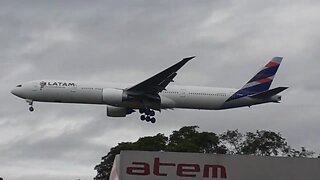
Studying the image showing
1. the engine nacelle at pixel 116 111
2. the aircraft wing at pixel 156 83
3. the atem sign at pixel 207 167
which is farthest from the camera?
the engine nacelle at pixel 116 111

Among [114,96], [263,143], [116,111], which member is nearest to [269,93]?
[114,96]

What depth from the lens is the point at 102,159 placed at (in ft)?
292

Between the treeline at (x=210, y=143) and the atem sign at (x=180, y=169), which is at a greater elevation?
the treeline at (x=210, y=143)

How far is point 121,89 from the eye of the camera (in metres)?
57.4

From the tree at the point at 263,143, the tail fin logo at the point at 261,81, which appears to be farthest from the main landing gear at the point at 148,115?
the tree at the point at 263,143

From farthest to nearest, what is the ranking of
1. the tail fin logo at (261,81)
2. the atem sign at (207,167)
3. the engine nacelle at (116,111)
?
1. the engine nacelle at (116,111)
2. the tail fin logo at (261,81)
3. the atem sign at (207,167)

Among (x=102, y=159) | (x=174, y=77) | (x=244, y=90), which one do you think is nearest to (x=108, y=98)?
(x=174, y=77)

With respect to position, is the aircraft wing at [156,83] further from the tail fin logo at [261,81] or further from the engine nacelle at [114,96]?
the tail fin logo at [261,81]

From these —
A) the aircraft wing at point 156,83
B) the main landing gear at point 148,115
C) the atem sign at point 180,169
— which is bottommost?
the atem sign at point 180,169

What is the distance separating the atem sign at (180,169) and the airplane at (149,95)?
113 feet

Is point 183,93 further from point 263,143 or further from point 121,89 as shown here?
point 263,143

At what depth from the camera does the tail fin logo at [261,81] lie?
5947cm

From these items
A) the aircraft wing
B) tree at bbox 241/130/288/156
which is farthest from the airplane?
tree at bbox 241/130/288/156

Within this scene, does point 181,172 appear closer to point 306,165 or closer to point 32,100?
point 306,165
